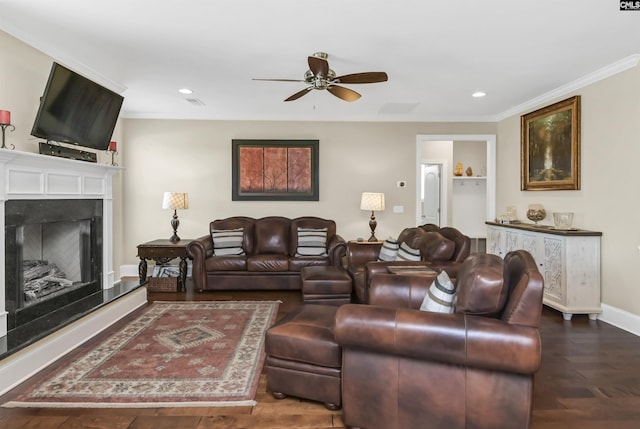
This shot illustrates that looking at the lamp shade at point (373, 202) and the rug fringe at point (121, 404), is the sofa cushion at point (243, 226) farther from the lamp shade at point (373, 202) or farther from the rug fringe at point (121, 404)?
the rug fringe at point (121, 404)

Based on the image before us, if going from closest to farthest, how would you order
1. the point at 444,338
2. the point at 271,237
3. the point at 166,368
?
the point at 444,338 → the point at 166,368 → the point at 271,237

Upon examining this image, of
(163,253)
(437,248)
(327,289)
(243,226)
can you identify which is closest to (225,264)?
(243,226)

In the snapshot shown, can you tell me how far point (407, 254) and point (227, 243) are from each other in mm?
2602

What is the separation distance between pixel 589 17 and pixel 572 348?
267cm

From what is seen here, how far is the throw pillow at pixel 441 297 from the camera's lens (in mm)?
1996

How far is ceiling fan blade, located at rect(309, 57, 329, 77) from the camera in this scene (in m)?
2.82

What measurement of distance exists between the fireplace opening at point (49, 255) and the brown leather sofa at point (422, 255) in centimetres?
279

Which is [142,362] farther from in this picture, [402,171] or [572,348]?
[402,171]

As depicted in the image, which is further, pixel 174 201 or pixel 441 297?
pixel 174 201

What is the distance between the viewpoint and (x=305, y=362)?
2174mm

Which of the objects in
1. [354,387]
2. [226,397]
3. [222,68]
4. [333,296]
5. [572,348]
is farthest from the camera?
[333,296]

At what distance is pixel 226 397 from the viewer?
229 cm

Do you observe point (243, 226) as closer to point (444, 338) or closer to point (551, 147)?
point (444, 338)

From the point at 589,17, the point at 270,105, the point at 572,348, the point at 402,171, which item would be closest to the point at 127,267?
the point at 270,105
